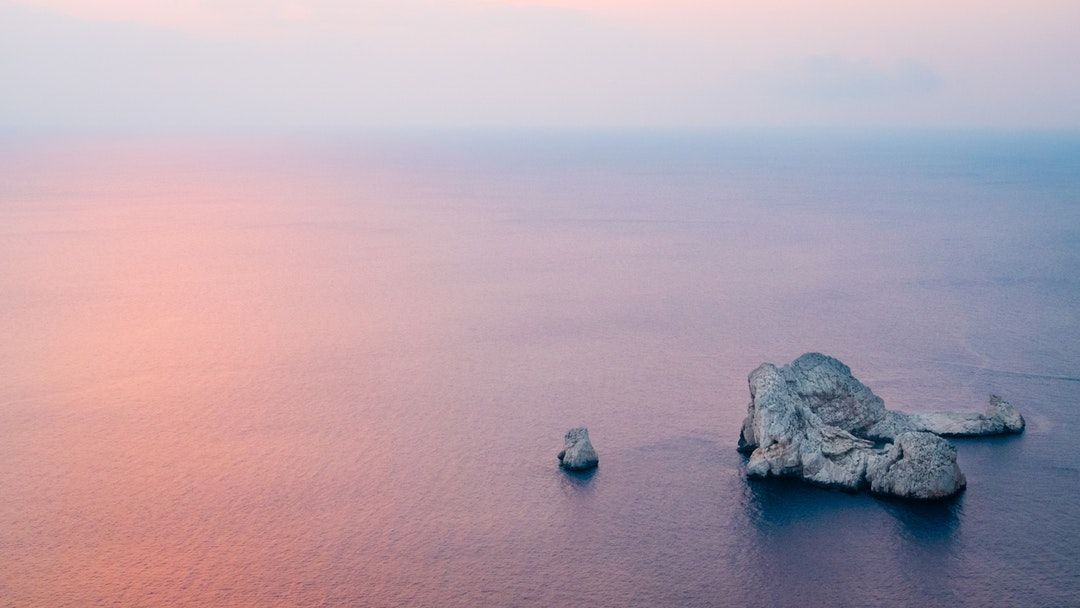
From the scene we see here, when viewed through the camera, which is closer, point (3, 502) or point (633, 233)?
point (3, 502)

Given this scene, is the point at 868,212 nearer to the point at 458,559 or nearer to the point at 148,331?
the point at 148,331

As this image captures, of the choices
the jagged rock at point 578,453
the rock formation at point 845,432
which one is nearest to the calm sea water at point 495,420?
the jagged rock at point 578,453

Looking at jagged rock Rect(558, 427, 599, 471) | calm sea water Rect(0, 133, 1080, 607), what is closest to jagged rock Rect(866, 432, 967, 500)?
calm sea water Rect(0, 133, 1080, 607)

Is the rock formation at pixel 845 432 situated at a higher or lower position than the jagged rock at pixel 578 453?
higher

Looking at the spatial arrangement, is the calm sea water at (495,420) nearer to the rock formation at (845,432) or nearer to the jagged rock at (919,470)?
the jagged rock at (919,470)

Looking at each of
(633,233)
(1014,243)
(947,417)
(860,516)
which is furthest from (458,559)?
(1014,243)

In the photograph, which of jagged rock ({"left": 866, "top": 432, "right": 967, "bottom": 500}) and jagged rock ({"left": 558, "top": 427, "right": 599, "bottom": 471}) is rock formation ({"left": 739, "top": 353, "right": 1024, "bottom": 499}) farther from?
jagged rock ({"left": 558, "top": 427, "right": 599, "bottom": 471})
